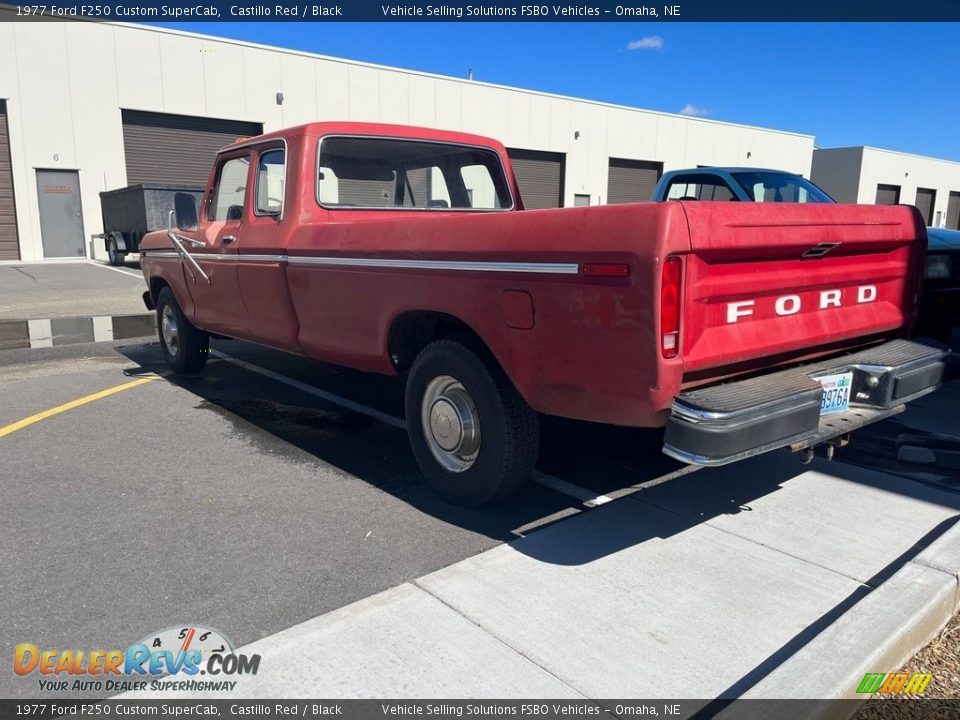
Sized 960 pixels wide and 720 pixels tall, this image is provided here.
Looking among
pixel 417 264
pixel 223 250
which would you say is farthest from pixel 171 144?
pixel 417 264

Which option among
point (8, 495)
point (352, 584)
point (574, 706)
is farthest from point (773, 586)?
point (8, 495)

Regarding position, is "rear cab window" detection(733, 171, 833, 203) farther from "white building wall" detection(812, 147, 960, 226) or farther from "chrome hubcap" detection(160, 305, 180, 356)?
"white building wall" detection(812, 147, 960, 226)

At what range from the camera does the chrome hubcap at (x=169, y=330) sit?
6.81 m

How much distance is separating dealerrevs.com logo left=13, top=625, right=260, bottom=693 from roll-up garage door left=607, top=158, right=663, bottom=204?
30944mm

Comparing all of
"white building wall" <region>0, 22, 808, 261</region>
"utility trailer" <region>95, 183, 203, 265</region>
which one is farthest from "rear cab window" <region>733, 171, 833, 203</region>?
"white building wall" <region>0, 22, 808, 261</region>

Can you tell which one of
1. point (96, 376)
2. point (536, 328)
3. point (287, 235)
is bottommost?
point (96, 376)

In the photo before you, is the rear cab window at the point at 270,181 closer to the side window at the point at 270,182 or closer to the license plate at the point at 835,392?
the side window at the point at 270,182

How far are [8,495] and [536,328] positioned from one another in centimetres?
318

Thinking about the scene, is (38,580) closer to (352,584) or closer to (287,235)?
(352,584)

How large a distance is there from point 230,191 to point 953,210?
56189 mm

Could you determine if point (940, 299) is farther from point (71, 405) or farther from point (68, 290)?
point (68, 290)

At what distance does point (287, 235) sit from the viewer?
4.60 meters

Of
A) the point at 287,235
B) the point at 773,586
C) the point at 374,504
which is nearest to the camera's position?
the point at 773,586

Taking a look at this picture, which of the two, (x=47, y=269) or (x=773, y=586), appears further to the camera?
(x=47, y=269)
